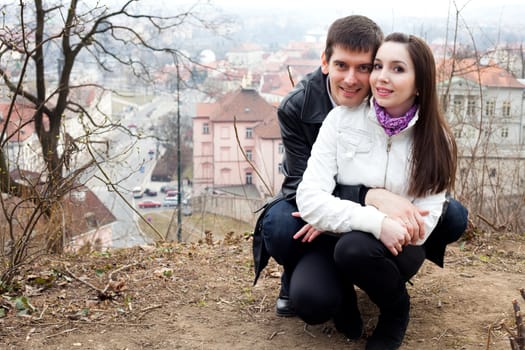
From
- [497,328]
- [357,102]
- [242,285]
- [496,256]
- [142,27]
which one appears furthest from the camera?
[142,27]

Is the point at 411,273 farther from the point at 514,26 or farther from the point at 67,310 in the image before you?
the point at 514,26

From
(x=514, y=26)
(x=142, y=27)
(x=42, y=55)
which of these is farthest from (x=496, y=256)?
(x=142, y=27)

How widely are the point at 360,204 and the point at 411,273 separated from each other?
32 centimetres

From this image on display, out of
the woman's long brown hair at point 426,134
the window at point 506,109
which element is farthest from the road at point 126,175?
the window at point 506,109

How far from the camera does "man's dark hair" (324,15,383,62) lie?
2387mm

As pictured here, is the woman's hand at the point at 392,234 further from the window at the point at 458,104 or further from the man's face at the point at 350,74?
the window at the point at 458,104

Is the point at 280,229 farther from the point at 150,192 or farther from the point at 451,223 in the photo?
the point at 150,192

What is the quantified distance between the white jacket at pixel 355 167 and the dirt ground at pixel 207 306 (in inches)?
21.6

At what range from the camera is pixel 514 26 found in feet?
24.4

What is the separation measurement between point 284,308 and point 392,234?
83 cm

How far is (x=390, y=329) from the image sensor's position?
7.94 ft

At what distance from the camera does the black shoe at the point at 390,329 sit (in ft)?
7.90

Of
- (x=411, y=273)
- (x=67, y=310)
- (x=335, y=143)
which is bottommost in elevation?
(x=67, y=310)

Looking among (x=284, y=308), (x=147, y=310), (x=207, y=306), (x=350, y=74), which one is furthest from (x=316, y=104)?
(x=147, y=310)
